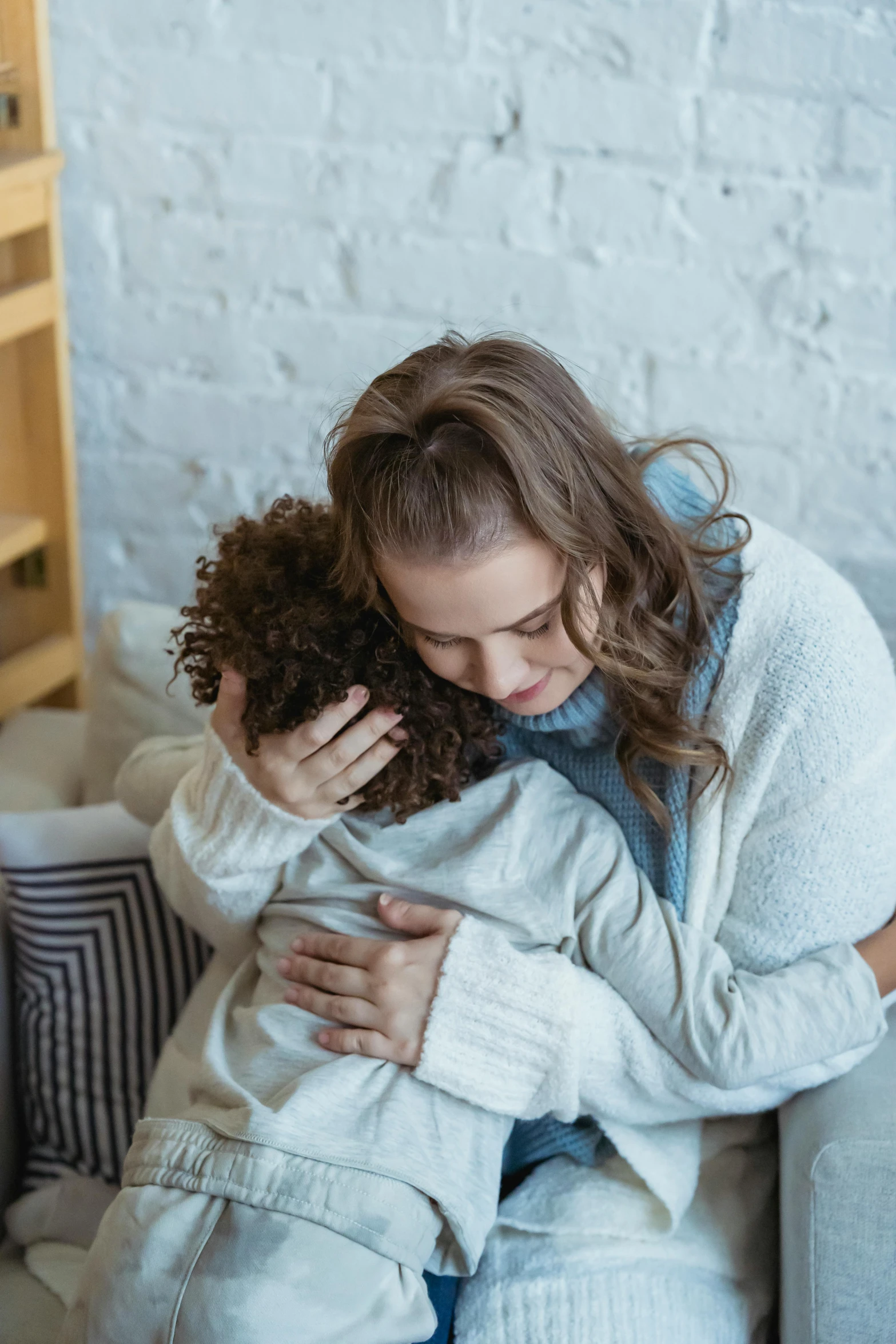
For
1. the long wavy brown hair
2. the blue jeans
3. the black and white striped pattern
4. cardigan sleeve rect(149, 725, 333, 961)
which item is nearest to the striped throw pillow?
the black and white striped pattern

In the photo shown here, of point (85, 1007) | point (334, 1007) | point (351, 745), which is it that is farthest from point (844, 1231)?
point (85, 1007)

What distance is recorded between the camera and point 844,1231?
92 cm

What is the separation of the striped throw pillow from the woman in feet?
0.91

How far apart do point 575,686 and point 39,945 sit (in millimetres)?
623

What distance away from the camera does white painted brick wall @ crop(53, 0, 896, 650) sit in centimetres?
136

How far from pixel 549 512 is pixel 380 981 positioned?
40 centimetres

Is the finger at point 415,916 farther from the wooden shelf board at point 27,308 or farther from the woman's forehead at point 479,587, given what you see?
the wooden shelf board at point 27,308

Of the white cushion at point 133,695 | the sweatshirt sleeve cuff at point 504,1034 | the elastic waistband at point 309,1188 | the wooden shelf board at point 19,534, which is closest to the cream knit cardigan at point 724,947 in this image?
the sweatshirt sleeve cuff at point 504,1034

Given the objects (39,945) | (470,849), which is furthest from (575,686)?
(39,945)

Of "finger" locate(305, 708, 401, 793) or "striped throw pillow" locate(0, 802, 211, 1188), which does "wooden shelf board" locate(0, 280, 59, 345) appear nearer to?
"striped throw pillow" locate(0, 802, 211, 1188)

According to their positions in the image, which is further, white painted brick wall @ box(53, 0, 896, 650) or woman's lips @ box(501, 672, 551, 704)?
white painted brick wall @ box(53, 0, 896, 650)

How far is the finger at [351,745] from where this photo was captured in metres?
0.99

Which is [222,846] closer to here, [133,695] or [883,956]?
[133,695]

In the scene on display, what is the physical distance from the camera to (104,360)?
169 cm
